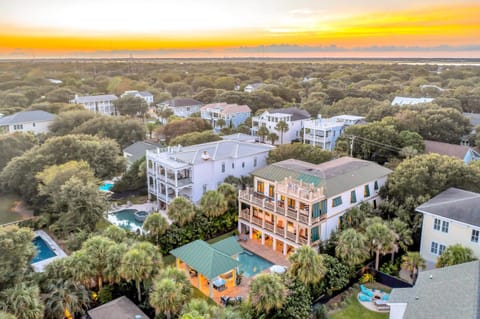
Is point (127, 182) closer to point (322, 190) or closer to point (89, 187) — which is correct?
point (89, 187)

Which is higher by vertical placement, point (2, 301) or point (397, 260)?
point (2, 301)

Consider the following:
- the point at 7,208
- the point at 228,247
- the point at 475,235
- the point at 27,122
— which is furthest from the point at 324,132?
the point at 27,122

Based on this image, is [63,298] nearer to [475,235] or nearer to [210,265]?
[210,265]

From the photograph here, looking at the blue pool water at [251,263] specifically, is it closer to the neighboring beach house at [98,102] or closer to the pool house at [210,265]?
the pool house at [210,265]

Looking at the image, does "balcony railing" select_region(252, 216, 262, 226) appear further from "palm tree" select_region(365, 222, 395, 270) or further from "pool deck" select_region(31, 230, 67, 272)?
"pool deck" select_region(31, 230, 67, 272)

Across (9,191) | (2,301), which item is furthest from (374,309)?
(9,191)

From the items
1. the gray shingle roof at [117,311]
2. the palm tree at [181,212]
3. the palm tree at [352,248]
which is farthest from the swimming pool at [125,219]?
the palm tree at [352,248]
